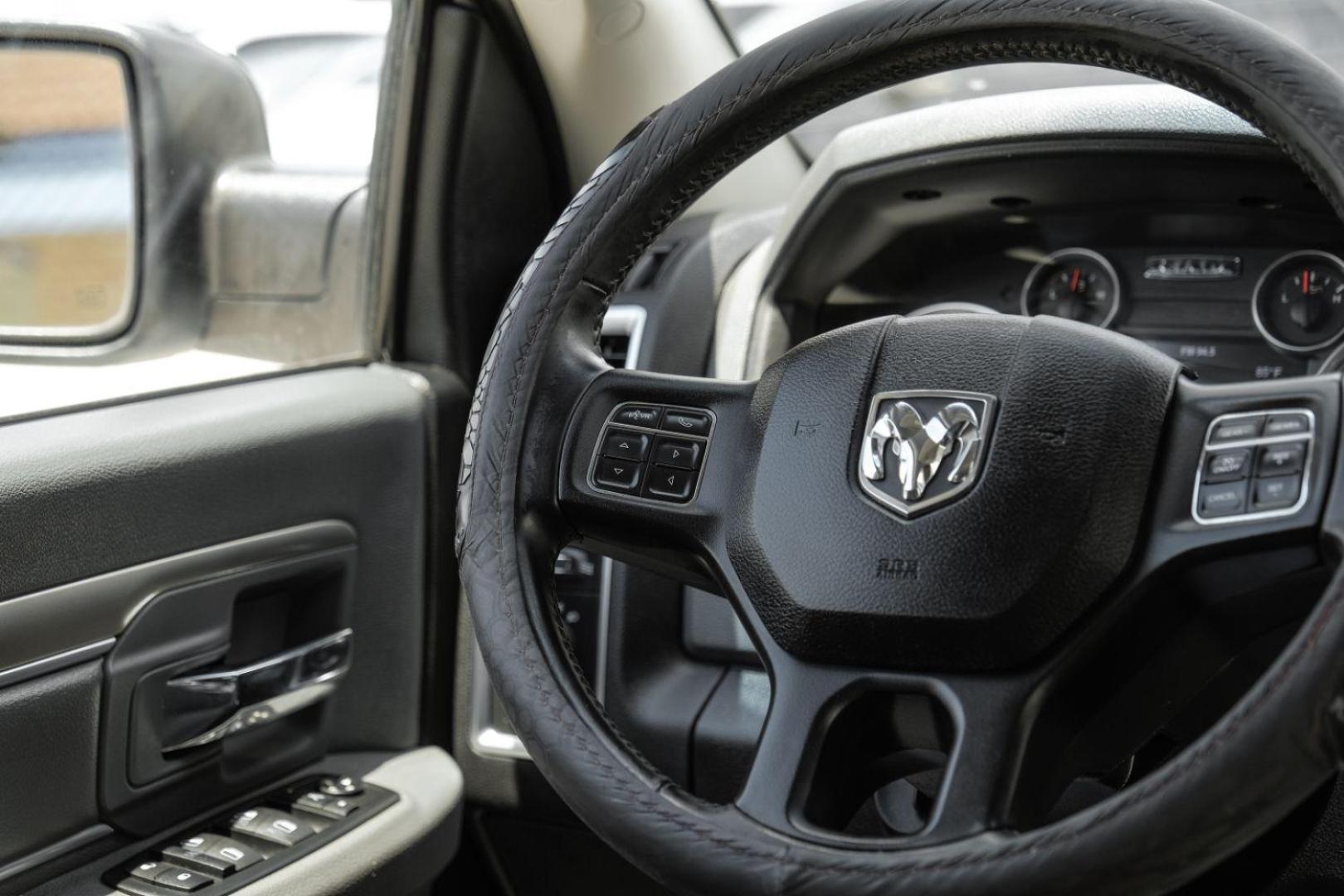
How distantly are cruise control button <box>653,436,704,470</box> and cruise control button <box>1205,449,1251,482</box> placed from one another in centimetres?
35

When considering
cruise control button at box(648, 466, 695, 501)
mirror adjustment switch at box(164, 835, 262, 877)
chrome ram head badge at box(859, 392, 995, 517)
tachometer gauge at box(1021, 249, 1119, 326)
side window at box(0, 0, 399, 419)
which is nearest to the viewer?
chrome ram head badge at box(859, 392, 995, 517)

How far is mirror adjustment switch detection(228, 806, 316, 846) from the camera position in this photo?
4.40 feet

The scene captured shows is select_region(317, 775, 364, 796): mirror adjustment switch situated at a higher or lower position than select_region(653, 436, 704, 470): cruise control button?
lower

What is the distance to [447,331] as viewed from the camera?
1693mm

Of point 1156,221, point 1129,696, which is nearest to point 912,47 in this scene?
point 1129,696

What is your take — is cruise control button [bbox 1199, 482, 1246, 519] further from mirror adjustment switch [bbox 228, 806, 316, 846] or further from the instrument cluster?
mirror adjustment switch [bbox 228, 806, 316, 846]

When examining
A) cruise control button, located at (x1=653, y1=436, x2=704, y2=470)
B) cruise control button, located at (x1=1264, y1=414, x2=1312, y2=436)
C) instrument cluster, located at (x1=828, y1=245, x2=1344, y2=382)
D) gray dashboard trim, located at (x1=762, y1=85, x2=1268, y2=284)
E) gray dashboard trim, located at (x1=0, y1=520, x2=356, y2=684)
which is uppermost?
gray dashboard trim, located at (x1=762, y1=85, x2=1268, y2=284)

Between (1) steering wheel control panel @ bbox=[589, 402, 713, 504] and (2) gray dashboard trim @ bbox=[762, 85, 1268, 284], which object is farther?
(2) gray dashboard trim @ bbox=[762, 85, 1268, 284]

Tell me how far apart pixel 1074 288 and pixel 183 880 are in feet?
3.60

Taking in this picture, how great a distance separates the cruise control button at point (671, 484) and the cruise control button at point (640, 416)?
0.11 feet

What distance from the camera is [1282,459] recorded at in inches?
31.4

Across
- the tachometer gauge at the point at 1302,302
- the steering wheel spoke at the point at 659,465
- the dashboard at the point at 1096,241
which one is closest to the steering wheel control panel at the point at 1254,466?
the steering wheel spoke at the point at 659,465

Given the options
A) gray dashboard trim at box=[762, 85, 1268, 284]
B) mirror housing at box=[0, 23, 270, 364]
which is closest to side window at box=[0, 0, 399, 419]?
mirror housing at box=[0, 23, 270, 364]

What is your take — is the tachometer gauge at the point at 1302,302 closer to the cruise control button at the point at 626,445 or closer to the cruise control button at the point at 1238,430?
the cruise control button at the point at 1238,430
